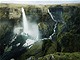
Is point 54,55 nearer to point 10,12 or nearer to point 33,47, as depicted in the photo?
point 33,47

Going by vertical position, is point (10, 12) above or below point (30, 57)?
above

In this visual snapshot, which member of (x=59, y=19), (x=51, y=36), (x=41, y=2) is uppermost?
(x=41, y=2)

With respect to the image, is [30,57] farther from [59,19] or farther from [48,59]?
[59,19]

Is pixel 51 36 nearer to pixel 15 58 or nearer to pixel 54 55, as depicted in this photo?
pixel 54 55

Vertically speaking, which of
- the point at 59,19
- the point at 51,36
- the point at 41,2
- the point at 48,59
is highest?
the point at 41,2

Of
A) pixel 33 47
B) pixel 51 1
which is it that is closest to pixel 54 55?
pixel 33 47

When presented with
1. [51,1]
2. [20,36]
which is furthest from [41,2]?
[20,36]

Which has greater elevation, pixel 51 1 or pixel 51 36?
pixel 51 1
